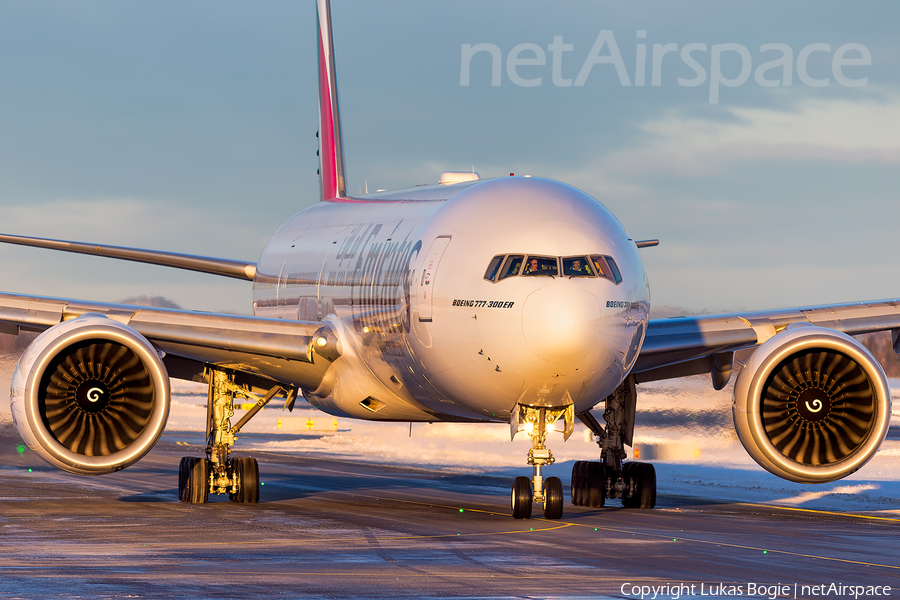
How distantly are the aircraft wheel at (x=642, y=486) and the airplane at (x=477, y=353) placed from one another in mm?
24

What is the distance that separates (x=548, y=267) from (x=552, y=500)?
3.32m

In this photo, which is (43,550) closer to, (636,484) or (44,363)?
(44,363)

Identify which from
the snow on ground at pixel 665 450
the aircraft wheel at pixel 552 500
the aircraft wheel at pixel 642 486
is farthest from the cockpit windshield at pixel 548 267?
the snow on ground at pixel 665 450

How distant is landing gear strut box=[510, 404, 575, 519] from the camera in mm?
16984

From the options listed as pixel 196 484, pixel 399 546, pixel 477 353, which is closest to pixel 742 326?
pixel 477 353

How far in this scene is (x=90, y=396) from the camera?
17.9 meters

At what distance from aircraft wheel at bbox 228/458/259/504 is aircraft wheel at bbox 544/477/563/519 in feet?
19.7

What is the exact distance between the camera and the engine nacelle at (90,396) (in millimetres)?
17422

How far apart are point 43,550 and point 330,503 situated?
785 centimetres

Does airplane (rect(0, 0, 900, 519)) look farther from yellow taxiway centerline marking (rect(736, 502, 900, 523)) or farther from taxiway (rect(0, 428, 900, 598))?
yellow taxiway centerline marking (rect(736, 502, 900, 523))

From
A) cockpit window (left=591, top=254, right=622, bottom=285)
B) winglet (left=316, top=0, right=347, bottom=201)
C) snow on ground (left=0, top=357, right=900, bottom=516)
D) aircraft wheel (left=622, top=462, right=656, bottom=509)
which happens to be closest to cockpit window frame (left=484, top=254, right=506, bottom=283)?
cockpit window (left=591, top=254, right=622, bottom=285)

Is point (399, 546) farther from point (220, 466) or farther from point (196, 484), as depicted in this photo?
point (220, 466)

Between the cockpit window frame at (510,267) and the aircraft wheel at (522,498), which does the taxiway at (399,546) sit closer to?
the aircraft wheel at (522,498)

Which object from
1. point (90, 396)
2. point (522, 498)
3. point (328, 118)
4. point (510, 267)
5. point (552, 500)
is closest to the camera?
point (510, 267)
